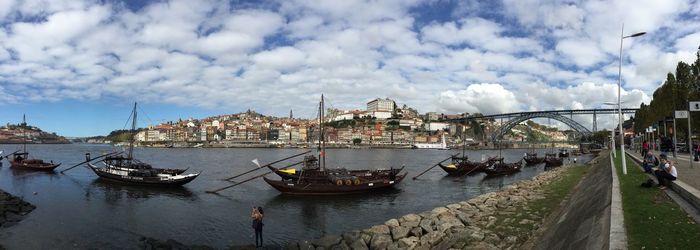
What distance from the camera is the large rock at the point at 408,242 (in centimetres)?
1488

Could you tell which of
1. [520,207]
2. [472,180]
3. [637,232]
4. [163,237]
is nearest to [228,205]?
[163,237]

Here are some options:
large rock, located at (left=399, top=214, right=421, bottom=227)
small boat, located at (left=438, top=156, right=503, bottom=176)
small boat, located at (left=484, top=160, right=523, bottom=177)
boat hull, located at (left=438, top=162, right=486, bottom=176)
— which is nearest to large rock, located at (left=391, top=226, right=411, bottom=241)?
large rock, located at (left=399, top=214, right=421, bottom=227)

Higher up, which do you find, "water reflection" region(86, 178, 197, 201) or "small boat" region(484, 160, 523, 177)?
"small boat" region(484, 160, 523, 177)

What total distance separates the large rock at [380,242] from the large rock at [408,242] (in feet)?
1.73

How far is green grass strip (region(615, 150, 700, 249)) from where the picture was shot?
25.7 ft

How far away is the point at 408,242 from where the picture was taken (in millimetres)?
15094

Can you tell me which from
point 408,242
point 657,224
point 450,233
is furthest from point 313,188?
point 657,224

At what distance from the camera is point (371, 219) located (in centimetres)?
2519

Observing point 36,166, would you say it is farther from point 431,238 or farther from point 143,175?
point 431,238

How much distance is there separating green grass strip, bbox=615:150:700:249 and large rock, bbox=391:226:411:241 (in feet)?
23.4

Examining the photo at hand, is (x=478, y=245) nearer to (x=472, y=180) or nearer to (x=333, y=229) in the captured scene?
(x=333, y=229)

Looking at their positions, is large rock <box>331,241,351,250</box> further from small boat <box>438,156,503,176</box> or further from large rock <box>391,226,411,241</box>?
small boat <box>438,156,503,176</box>

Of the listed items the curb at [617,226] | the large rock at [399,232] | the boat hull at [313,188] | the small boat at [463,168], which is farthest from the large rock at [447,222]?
the small boat at [463,168]

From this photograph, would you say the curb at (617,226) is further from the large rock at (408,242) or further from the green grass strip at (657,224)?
the large rock at (408,242)
